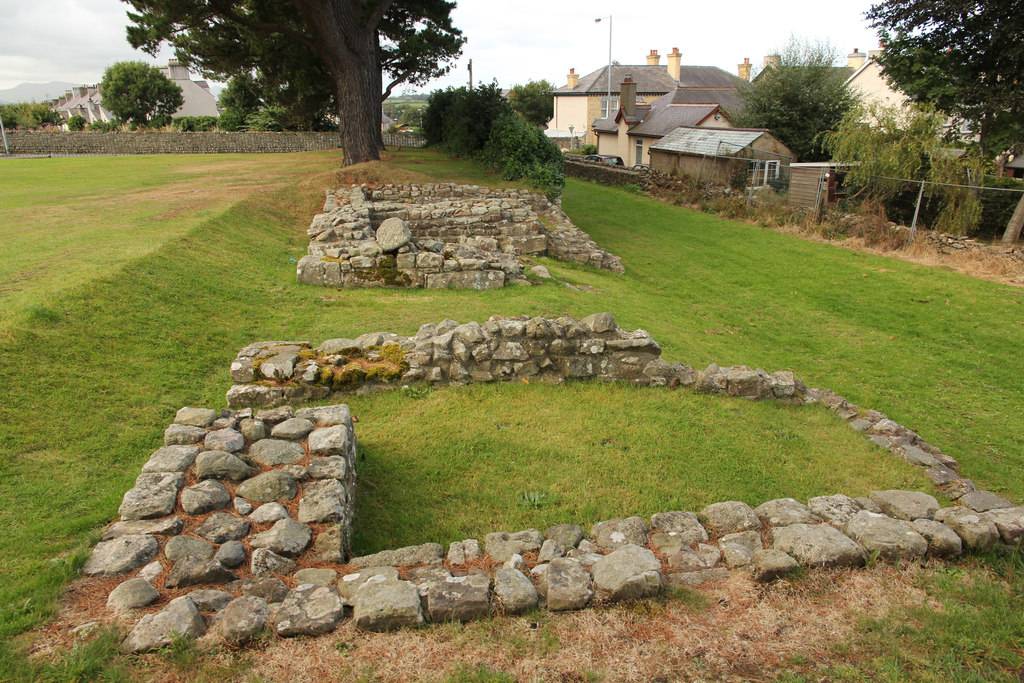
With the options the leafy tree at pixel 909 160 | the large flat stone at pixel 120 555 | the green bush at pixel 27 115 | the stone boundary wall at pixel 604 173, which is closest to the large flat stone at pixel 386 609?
the large flat stone at pixel 120 555

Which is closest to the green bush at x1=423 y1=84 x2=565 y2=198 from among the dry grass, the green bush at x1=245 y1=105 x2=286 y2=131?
the green bush at x1=245 y1=105 x2=286 y2=131

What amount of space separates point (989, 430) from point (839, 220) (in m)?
15.9

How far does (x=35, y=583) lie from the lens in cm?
392

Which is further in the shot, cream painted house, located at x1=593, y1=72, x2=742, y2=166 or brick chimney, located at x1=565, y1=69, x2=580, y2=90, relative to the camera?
brick chimney, located at x1=565, y1=69, x2=580, y2=90

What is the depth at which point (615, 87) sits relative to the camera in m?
64.0

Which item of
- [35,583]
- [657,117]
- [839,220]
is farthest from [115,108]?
[35,583]

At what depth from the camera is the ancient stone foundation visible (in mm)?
12297

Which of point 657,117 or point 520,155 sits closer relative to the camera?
point 520,155

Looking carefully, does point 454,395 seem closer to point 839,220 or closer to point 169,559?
point 169,559

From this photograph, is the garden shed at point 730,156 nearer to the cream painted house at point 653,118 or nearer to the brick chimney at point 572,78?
the cream painted house at point 653,118

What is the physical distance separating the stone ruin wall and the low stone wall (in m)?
1.34

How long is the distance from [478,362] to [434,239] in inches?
281

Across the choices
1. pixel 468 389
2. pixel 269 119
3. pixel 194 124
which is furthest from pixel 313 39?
pixel 194 124

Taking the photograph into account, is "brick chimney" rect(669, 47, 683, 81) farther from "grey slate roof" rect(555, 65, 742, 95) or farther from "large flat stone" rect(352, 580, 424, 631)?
"large flat stone" rect(352, 580, 424, 631)
